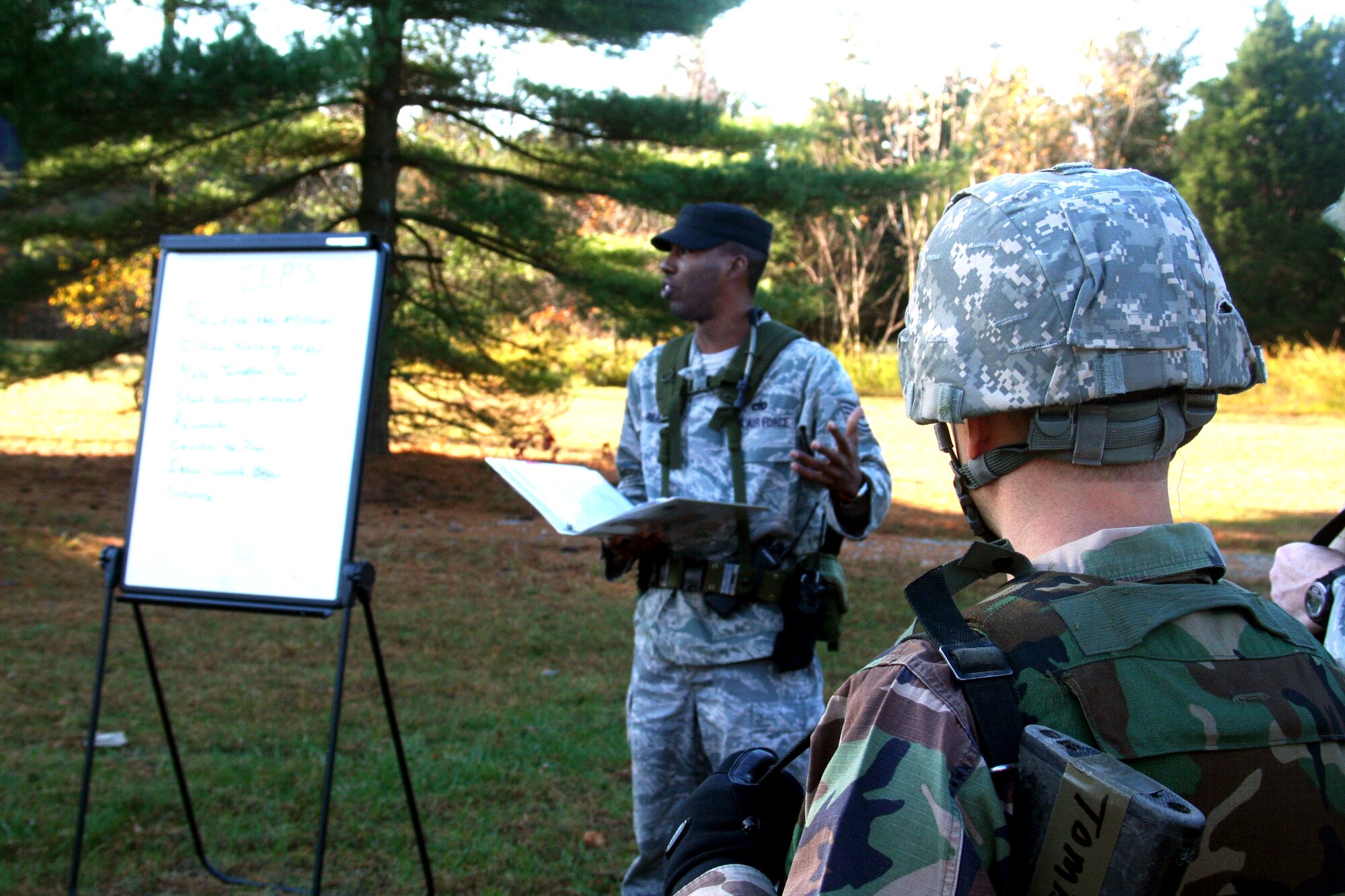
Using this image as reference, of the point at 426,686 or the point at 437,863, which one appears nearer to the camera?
the point at 437,863

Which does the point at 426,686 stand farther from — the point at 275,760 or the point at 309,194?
the point at 309,194

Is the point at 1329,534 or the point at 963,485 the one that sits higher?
the point at 963,485

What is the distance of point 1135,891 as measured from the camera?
96cm

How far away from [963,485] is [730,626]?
1688 millimetres

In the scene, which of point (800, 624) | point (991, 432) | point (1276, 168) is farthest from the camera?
point (1276, 168)

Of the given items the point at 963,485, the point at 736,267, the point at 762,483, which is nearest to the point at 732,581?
the point at 762,483

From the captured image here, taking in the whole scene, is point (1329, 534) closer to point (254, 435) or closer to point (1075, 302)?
point (1075, 302)

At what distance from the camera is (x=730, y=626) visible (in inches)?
119

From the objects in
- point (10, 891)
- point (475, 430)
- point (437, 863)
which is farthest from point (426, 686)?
point (475, 430)

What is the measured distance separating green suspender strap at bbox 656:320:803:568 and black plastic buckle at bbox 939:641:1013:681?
6.20ft

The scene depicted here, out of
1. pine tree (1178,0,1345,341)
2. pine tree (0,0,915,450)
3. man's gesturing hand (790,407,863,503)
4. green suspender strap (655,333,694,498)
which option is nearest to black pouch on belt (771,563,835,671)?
man's gesturing hand (790,407,863,503)

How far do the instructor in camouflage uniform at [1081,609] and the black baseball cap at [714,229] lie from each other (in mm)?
1964

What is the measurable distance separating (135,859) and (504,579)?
439 centimetres

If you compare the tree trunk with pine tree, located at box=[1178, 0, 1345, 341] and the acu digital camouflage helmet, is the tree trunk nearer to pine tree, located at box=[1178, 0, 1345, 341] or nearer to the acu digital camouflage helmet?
the acu digital camouflage helmet
